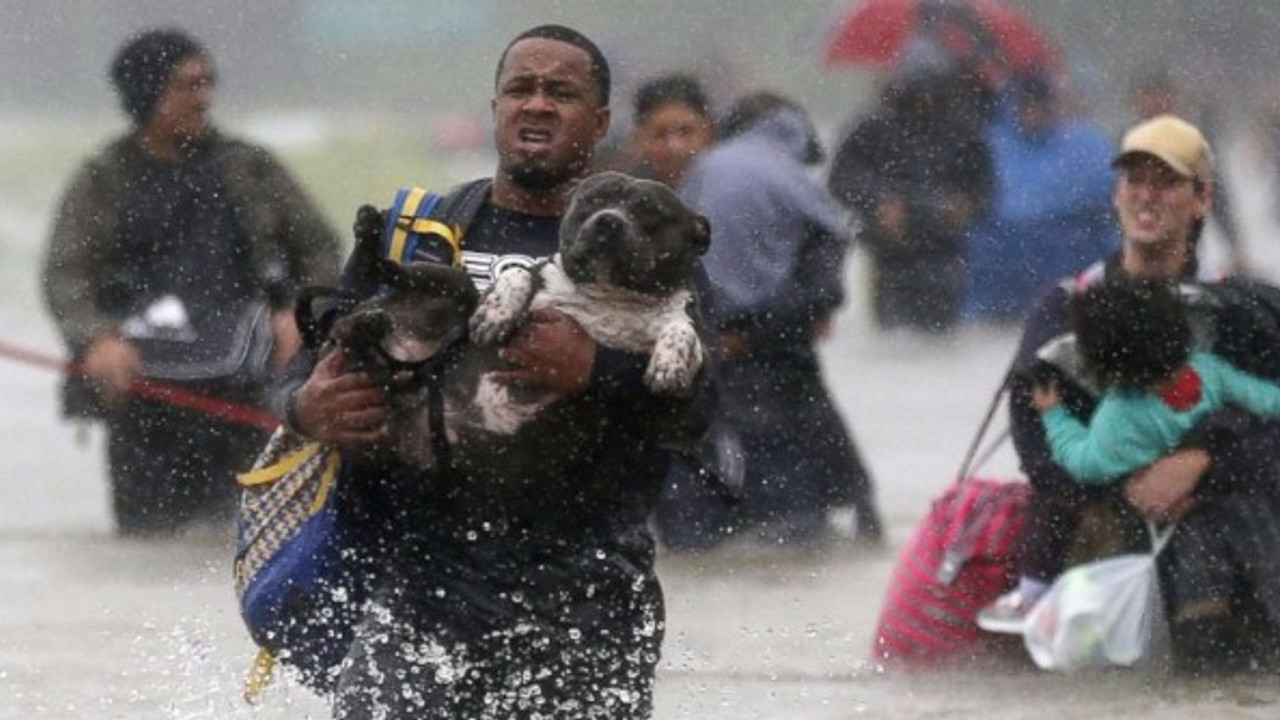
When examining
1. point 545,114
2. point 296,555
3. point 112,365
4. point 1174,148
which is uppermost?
point 545,114

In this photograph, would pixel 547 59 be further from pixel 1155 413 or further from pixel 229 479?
pixel 229 479

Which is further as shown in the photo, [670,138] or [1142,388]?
Result: [670,138]

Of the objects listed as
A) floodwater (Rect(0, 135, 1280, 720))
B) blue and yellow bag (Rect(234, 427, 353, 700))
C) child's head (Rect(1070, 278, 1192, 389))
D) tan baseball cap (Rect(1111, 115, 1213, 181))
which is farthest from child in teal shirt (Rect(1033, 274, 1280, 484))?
blue and yellow bag (Rect(234, 427, 353, 700))

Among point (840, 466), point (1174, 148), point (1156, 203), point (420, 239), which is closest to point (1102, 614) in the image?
point (1156, 203)

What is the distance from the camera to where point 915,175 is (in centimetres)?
1302

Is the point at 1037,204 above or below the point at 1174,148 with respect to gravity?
below

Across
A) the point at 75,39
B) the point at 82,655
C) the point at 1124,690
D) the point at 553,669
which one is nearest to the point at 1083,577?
the point at 1124,690

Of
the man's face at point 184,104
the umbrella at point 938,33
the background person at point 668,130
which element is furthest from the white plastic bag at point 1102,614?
the umbrella at point 938,33

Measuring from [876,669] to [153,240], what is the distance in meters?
3.04

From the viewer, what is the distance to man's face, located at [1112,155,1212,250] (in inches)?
336

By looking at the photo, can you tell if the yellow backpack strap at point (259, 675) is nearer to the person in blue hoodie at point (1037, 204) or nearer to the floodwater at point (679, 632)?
the floodwater at point (679, 632)

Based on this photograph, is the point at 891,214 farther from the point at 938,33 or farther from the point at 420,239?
the point at 420,239

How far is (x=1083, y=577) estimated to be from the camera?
8.33 meters

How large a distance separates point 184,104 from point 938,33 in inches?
163
